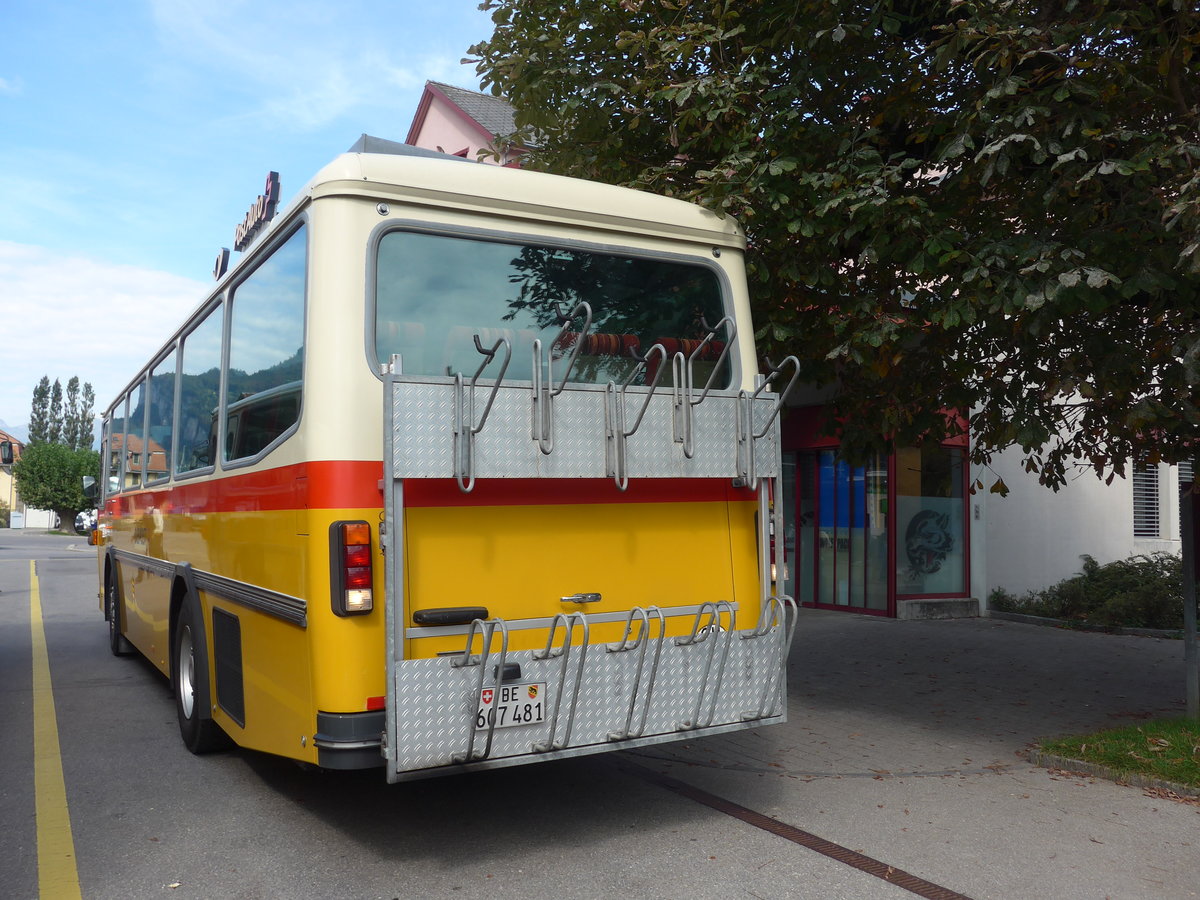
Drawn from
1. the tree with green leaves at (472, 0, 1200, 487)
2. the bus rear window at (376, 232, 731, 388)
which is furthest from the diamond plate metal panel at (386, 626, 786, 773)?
the tree with green leaves at (472, 0, 1200, 487)

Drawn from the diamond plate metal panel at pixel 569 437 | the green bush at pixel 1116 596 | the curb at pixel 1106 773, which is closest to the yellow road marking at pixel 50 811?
the diamond plate metal panel at pixel 569 437

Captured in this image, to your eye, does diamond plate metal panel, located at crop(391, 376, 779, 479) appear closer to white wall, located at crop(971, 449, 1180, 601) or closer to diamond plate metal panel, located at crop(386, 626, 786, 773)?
diamond plate metal panel, located at crop(386, 626, 786, 773)

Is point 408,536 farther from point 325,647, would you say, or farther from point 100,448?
point 100,448

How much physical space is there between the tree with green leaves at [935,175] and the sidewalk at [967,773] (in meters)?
2.08

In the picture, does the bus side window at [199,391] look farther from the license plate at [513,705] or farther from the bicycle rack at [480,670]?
the license plate at [513,705]

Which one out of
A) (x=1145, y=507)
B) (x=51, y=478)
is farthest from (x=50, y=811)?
(x=51, y=478)

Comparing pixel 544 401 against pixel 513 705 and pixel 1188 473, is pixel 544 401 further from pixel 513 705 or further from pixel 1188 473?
pixel 1188 473

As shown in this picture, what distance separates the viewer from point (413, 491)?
4.61m

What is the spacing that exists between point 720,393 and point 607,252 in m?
0.92

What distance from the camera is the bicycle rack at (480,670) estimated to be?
4523 millimetres

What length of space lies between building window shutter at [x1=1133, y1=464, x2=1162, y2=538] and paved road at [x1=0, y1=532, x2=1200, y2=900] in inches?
333

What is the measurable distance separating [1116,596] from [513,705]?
12.3m

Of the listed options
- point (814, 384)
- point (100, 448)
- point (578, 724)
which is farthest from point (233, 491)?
point (100, 448)

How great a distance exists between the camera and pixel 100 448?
1401 cm
